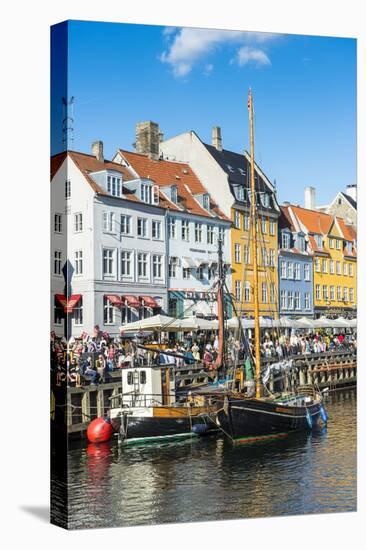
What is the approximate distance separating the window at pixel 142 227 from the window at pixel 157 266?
42 cm

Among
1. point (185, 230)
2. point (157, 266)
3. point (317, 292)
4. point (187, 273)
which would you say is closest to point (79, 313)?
point (157, 266)

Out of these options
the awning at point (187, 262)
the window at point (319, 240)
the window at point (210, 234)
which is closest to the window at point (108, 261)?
the awning at point (187, 262)

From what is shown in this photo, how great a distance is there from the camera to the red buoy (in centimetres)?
1702

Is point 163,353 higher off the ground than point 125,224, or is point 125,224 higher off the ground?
point 125,224

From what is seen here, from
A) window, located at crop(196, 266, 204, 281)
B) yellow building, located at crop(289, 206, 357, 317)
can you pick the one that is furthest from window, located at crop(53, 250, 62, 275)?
yellow building, located at crop(289, 206, 357, 317)

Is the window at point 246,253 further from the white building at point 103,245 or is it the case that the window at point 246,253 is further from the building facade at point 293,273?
the white building at point 103,245

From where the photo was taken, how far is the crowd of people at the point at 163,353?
55.2 ft

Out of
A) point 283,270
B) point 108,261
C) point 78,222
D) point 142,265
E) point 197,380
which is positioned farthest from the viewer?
point 283,270

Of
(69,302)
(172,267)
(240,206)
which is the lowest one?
(69,302)

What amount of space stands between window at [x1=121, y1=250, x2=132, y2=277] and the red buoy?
97.0 inches

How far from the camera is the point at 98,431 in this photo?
17094 millimetres

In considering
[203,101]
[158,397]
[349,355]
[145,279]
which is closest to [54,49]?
[203,101]

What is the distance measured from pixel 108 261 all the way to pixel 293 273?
474 centimetres

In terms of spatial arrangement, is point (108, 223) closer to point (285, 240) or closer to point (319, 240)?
point (285, 240)
